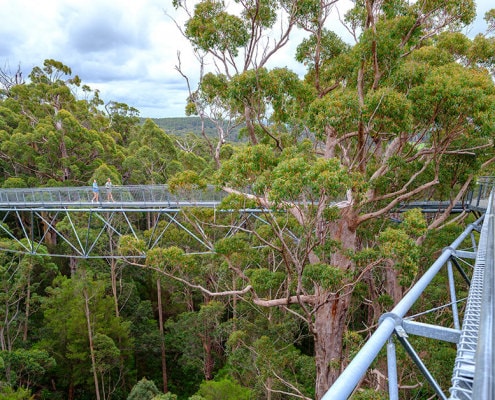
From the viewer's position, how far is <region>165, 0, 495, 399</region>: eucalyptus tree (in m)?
5.85

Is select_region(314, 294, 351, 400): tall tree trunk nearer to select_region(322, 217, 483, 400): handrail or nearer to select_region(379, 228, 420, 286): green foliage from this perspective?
select_region(379, 228, 420, 286): green foliage

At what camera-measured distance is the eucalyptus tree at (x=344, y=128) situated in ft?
19.2

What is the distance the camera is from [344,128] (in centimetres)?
633

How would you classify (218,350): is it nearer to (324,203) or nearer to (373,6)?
(324,203)

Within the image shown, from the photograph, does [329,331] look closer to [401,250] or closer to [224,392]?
[401,250]

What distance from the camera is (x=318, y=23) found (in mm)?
7785

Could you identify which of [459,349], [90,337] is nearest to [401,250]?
[459,349]

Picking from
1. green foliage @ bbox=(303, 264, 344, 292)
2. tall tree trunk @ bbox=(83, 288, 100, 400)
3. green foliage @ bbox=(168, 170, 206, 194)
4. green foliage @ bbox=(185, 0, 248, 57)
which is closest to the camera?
green foliage @ bbox=(303, 264, 344, 292)

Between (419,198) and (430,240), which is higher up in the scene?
(419,198)

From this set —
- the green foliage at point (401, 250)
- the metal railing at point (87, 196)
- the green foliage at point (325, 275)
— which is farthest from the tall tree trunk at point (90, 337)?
the green foliage at point (401, 250)

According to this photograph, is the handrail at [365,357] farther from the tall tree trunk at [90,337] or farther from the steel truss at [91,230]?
the tall tree trunk at [90,337]

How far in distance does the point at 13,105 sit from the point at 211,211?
63.4ft

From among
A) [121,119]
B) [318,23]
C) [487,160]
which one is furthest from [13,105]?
[487,160]

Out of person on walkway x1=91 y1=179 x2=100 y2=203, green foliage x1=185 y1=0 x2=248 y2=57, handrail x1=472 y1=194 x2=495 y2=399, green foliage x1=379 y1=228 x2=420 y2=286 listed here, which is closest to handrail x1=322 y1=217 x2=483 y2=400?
handrail x1=472 y1=194 x2=495 y2=399
